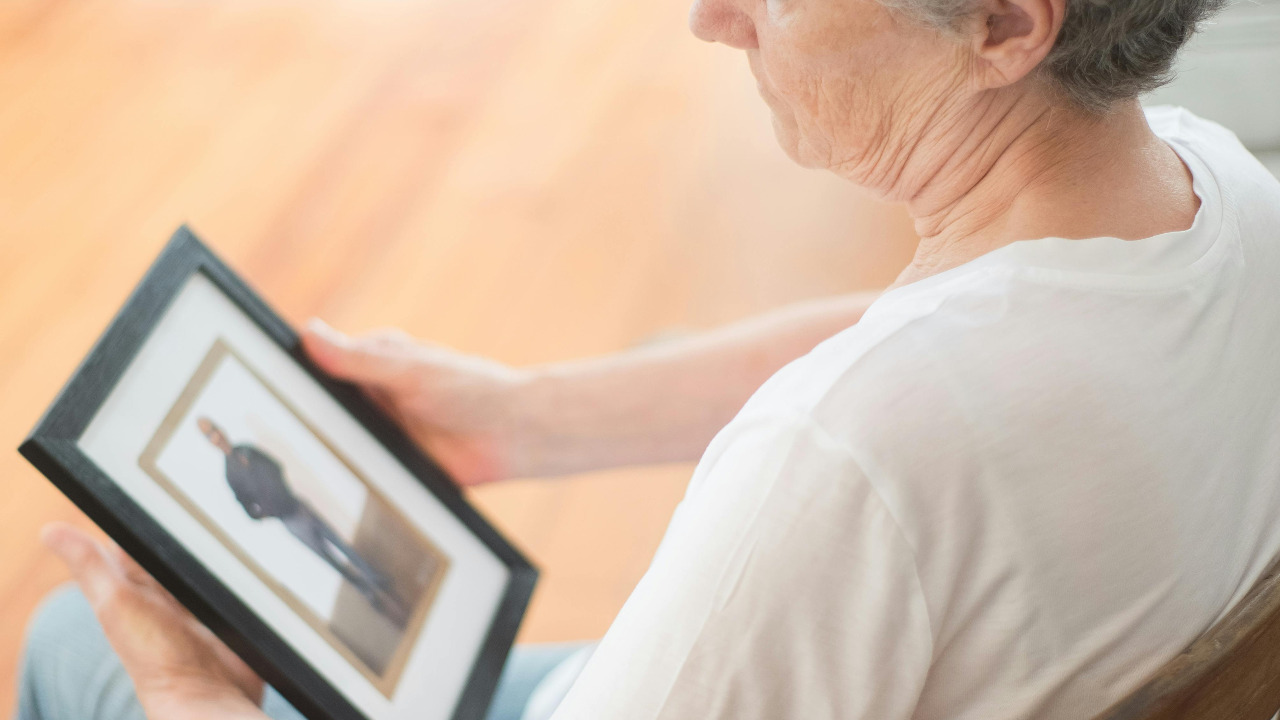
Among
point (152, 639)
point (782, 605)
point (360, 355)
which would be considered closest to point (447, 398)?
point (360, 355)

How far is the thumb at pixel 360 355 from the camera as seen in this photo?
1102mm

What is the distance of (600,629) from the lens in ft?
6.06

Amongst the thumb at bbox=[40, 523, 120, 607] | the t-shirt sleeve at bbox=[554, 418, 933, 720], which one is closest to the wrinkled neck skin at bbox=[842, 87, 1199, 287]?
the t-shirt sleeve at bbox=[554, 418, 933, 720]

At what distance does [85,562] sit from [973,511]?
2.49 feet

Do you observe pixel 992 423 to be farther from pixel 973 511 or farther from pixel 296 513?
pixel 296 513

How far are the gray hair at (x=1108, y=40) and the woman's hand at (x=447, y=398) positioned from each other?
67 cm

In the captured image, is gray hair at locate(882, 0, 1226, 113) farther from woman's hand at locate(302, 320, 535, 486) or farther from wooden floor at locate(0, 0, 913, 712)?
wooden floor at locate(0, 0, 913, 712)

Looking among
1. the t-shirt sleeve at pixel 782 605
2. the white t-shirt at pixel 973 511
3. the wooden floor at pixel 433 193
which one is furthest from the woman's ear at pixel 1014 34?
the wooden floor at pixel 433 193

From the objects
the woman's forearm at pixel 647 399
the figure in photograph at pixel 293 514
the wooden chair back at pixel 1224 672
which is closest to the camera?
the wooden chair back at pixel 1224 672

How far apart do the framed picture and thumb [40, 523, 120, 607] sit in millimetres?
102

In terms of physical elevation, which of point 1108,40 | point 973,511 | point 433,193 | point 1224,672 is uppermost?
point 1108,40

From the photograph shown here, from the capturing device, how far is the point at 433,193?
2.64m

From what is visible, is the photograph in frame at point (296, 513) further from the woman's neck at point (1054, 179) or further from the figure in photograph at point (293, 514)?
the woman's neck at point (1054, 179)

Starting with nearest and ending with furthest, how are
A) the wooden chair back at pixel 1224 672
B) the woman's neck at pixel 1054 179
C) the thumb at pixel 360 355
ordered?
the wooden chair back at pixel 1224 672
the woman's neck at pixel 1054 179
the thumb at pixel 360 355
